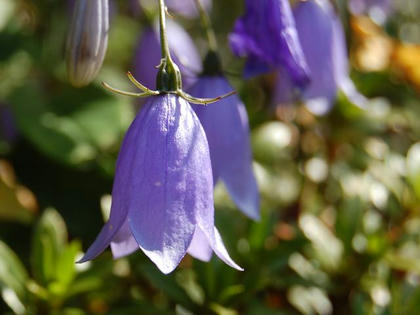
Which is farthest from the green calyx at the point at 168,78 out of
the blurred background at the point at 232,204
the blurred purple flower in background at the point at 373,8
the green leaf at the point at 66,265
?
the blurred purple flower in background at the point at 373,8

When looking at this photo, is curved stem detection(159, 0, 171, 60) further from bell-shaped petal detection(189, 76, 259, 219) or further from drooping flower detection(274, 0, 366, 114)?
drooping flower detection(274, 0, 366, 114)

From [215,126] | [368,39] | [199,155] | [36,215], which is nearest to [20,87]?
[36,215]

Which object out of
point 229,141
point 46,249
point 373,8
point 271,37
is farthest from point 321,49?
point 373,8

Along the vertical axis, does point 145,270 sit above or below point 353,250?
above

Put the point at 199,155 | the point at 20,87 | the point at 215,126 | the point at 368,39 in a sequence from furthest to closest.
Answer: the point at 368,39, the point at 20,87, the point at 215,126, the point at 199,155

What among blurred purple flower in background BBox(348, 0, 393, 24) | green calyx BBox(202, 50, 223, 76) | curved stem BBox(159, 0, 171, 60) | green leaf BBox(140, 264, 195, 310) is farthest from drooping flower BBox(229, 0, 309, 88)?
blurred purple flower in background BBox(348, 0, 393, 24)

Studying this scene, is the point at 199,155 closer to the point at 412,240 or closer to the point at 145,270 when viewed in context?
→ the point at 145,270
